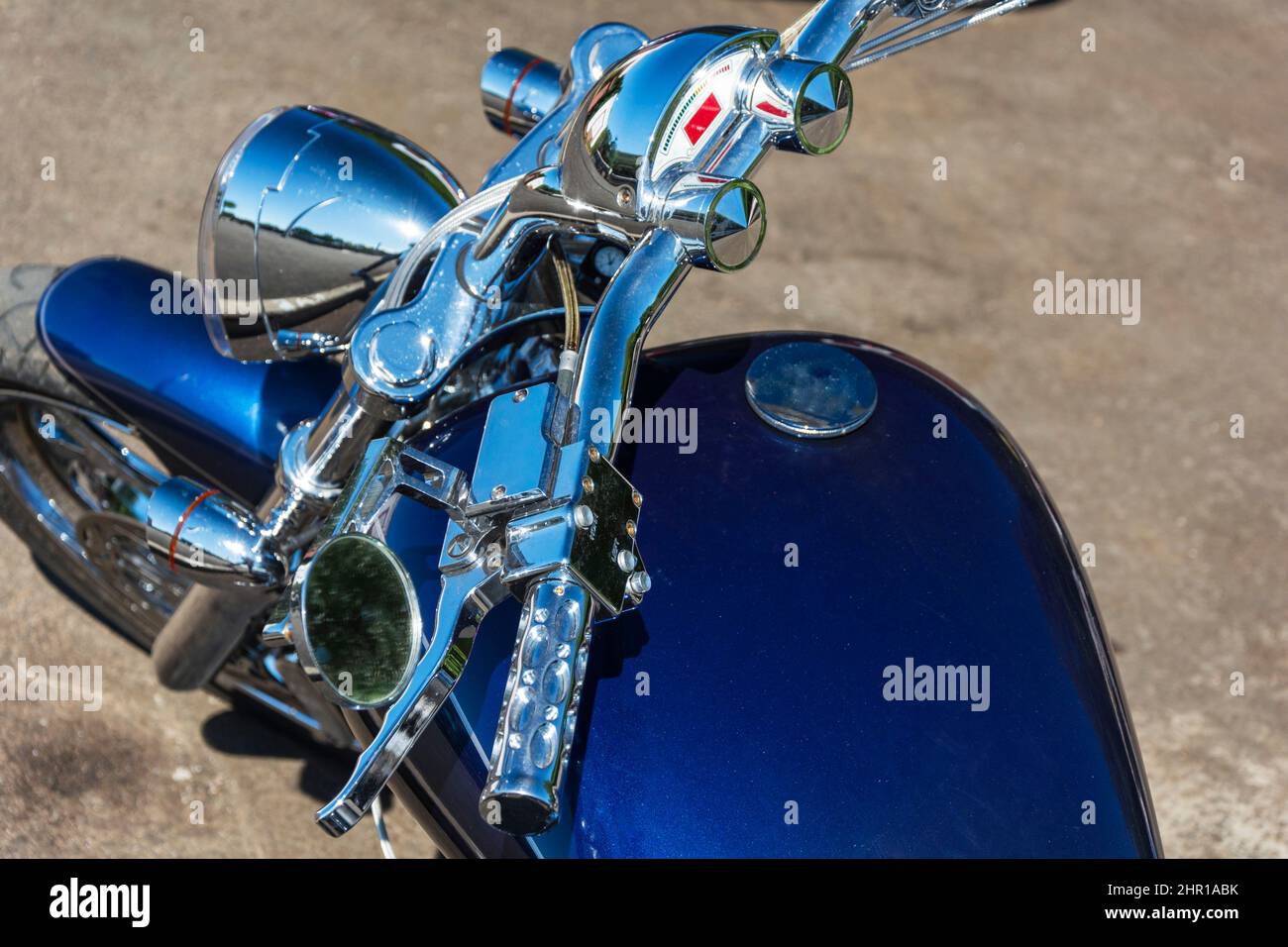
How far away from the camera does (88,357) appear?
194 cm

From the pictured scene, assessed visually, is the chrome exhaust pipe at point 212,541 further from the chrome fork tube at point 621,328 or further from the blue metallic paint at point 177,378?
the chrome fork tube at point 621,328

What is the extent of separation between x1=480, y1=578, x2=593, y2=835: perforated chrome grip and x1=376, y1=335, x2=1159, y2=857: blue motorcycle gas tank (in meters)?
0.23

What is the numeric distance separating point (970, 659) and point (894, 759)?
0.15m

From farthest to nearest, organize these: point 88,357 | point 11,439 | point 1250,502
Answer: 1. point 1250,502
2. point 11,439
3. point 88,357

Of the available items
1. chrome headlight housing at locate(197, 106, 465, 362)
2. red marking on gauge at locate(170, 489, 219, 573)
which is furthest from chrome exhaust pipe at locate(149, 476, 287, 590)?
chrome headlight housing at locate(197, 106, 465, 362)

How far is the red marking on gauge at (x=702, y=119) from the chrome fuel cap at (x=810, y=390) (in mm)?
367

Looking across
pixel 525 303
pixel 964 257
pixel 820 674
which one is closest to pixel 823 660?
pixel 820 674

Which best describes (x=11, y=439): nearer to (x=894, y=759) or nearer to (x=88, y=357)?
(x=88, y=357)

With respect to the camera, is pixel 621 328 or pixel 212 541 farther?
pixel 212 541

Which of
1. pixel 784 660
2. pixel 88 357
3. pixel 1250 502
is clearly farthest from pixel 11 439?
pixel 1250 502

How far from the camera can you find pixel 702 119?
1.21 meters

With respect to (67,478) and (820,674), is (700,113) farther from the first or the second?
(67,478)

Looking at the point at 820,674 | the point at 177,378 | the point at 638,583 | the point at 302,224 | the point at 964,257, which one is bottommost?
the point at 820,674
